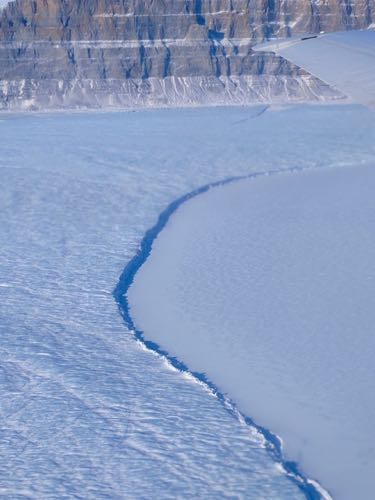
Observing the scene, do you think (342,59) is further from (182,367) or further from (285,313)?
(182,367)

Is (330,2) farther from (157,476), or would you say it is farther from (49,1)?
(157,476)

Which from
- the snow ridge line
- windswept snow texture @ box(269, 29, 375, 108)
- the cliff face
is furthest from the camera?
the cliff face

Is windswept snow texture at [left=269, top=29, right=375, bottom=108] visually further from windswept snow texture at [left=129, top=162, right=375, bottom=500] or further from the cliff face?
the cliff face

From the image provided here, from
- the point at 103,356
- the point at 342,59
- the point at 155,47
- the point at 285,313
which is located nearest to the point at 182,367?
the point at 103,356

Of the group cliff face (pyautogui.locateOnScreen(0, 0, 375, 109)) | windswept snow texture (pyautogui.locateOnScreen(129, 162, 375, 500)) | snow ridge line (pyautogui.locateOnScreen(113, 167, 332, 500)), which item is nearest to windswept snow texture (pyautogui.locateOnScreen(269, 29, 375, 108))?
windswept snow texture (pyautogui.locateOnScreen(129, 162, 375, 500))

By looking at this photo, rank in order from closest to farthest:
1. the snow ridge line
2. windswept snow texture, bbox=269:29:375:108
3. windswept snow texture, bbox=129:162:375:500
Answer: the snow ridge line < windswept snow texture, bbox=129:162:375:500 < windswept snow texture, bbox=269:29:375:108

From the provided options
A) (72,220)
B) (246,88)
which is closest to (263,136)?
(72,220)
